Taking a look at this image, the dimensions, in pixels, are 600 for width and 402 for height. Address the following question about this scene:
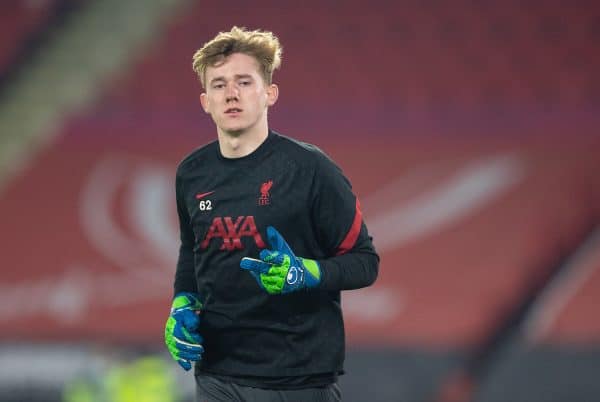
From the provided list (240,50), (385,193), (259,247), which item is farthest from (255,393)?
(385,193)

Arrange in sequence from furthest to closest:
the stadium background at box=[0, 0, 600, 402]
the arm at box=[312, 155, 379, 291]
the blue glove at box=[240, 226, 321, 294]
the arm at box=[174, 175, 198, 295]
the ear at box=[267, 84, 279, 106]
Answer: the stadium background at box=[0, 0, 600, 402]
the arm at box=[174, 175, 198, 295]
the ear at box=[267, 84, 279, 106]
the arm at box=[312, 155, 379, 291]
the blue glove at box=[240, 226, 321, 294]

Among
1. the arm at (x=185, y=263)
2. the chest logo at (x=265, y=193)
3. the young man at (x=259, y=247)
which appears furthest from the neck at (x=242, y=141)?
the arm at (x=185, y=263)

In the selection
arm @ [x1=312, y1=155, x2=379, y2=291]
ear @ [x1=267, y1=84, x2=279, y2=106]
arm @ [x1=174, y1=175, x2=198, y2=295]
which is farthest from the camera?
arm @ [x1=174, y1=175, x2=198, y2=295]

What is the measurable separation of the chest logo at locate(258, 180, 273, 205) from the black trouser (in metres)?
0.50

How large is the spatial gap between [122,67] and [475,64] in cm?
231

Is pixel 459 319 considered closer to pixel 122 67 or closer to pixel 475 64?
pixel 475 64

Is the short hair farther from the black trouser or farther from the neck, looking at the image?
the black trouser

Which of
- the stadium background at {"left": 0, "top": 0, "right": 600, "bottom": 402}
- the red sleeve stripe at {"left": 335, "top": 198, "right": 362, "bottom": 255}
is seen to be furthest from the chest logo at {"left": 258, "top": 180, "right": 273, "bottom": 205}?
the stadium background at {"left": 0, "top": 0, "right": 600, "bottom": 402}

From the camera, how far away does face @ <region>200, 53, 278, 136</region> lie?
2824mm

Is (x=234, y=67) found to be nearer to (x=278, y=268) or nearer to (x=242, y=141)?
(x=242, y=141)

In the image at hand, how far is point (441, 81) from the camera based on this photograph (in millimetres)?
6797

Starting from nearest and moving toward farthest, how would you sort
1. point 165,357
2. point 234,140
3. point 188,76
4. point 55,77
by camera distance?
point 234,140 < point 165,357 < point 188,76 < point 55,77

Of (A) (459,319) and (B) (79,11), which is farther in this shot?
(B) (79,11)

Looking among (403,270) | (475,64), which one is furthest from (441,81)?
(403,270)
